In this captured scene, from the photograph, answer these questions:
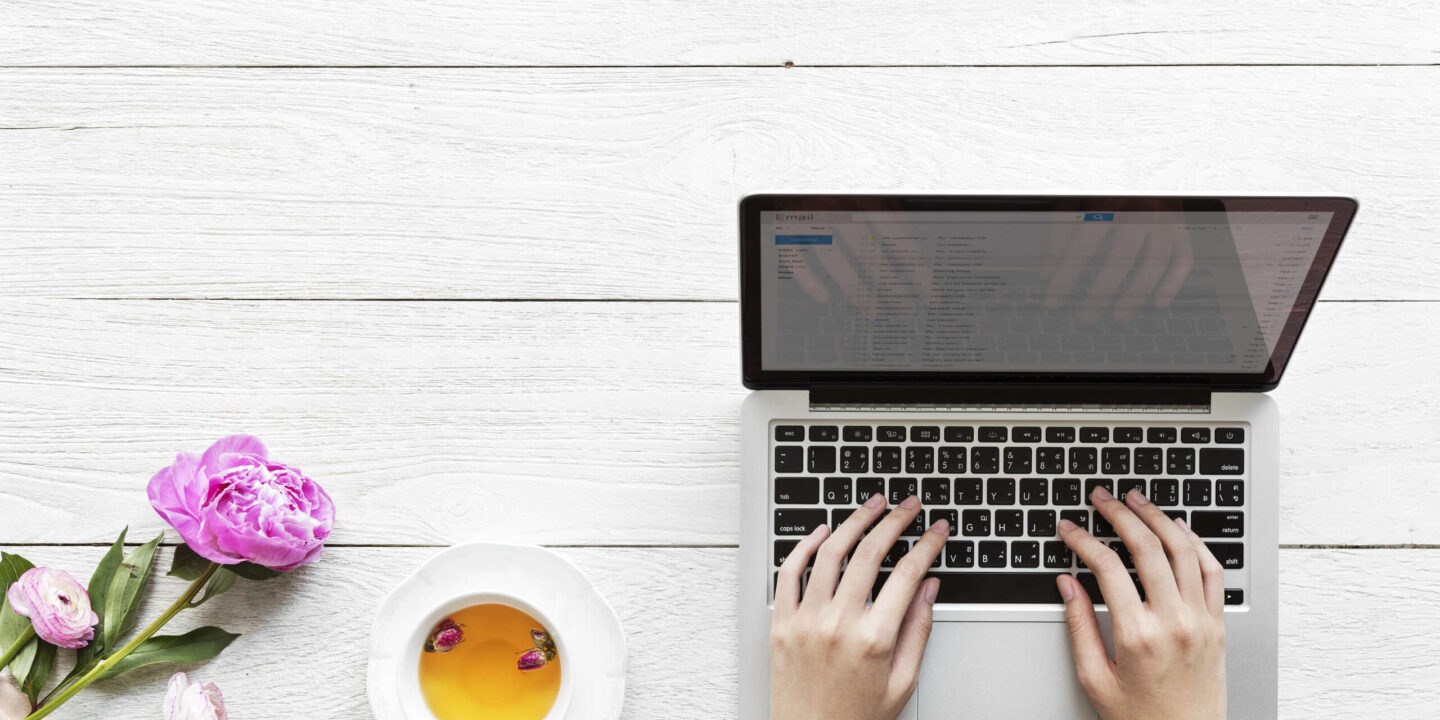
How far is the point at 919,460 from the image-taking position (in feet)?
2.21

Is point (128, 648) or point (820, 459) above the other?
point (820, 459)

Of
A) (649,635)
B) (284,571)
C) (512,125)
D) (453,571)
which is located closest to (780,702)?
(649,635)

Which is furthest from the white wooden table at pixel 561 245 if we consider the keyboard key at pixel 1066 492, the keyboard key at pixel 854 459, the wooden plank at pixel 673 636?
the keyboard key at pixel 1066 492

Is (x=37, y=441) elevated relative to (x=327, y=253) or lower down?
lower down

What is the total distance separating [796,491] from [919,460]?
0.10 metres

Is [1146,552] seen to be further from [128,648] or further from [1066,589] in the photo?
[128,648]

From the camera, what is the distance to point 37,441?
2.47 ft

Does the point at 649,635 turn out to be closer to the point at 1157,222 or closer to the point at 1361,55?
the point at 1157,222

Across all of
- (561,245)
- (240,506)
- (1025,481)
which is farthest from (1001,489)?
(240,506)

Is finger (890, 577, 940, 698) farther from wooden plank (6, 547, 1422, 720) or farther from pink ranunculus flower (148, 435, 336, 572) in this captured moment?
pink ranunculus flower (148, 435, 336, 572)

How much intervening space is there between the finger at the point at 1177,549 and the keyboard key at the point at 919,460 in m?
0.09

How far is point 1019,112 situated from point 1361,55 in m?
0.30

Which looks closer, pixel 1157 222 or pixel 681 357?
pixel 1157 222

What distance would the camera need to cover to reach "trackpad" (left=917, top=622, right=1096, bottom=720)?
2.20 feet
